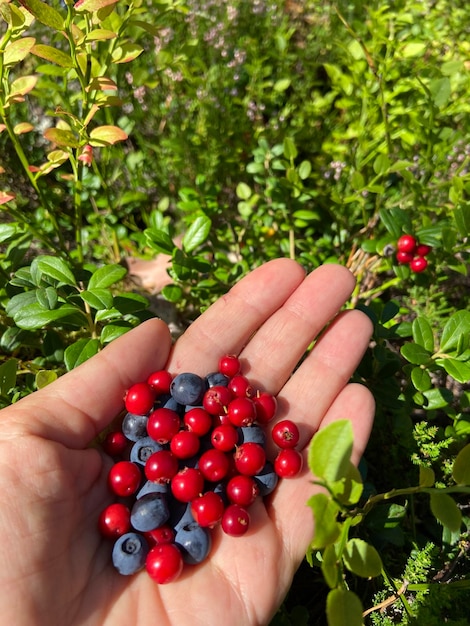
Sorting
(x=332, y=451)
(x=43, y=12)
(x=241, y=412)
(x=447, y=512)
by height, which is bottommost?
(x=241, y=412)

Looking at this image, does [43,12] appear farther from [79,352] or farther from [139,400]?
[139,400]

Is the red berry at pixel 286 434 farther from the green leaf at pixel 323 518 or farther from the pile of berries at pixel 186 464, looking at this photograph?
the green leaf at pixel 323 518

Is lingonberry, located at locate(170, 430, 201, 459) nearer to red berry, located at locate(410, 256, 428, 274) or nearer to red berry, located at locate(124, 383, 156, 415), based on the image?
red berry, located at locate(124, 383, 156, 415)

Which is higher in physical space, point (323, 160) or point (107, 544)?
point (323, 160)

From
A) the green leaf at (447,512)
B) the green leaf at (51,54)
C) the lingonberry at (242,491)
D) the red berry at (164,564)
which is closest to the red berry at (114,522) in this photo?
the red berry at (164,564)

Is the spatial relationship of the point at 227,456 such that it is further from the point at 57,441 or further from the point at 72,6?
the point at 72,6

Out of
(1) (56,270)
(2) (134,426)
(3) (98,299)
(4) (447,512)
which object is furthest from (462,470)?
(1) (56,270)

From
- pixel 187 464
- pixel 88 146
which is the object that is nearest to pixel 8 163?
pixel 88 146
